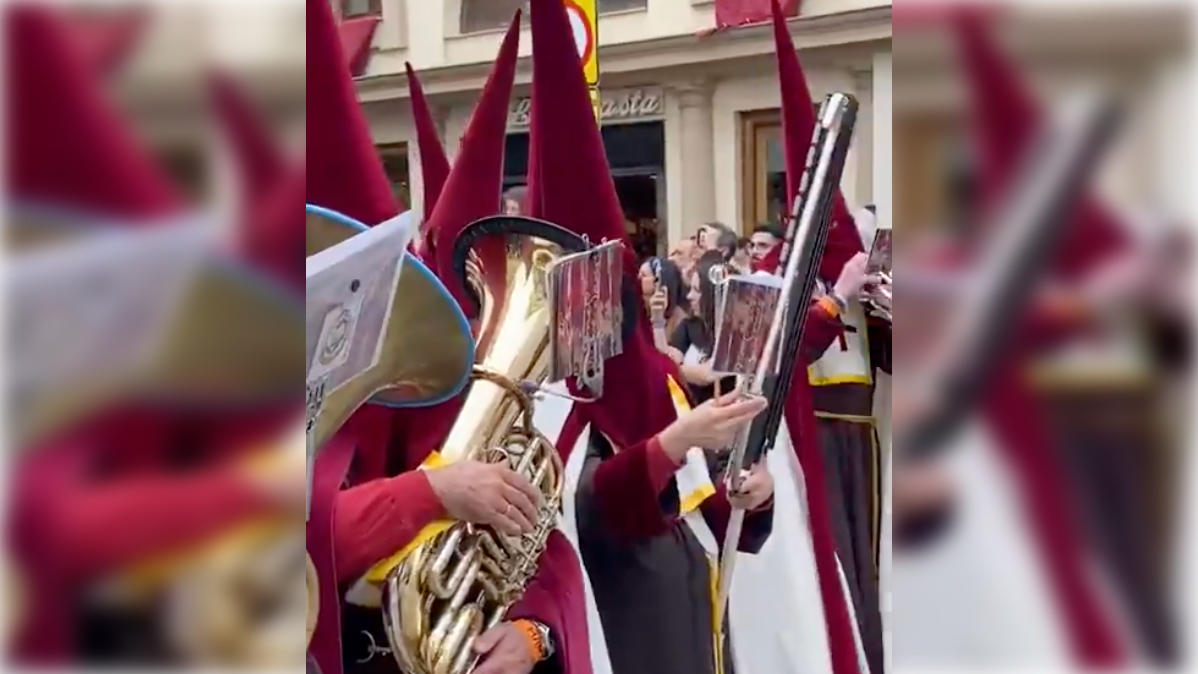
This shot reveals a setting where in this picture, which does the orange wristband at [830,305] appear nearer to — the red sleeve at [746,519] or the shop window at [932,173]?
the red sleeve at [746,519]

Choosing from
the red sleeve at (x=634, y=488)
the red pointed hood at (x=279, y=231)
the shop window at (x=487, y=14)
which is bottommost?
the red sleeve at (x=634, y=488)

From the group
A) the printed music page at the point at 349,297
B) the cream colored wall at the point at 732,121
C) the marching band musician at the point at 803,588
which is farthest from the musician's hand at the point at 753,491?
the printed music page at the point at 349,297

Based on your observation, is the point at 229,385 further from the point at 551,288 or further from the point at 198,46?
the point at 551,288

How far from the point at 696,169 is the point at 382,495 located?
174cm

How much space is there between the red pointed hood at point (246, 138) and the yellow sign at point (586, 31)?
3.90 ft

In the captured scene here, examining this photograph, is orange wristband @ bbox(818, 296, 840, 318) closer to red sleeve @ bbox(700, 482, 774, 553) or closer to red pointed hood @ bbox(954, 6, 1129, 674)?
red sleeve @ bbox(700, 482, 774, 553)

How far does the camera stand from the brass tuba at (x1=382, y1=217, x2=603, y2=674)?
4.01ft

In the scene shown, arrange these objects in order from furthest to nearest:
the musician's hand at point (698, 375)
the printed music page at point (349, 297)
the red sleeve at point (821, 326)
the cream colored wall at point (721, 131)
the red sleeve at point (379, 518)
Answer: the red sleeve at point (821, 326) → the musician's hand at point (698, 375) → the cream colored wall at point (721, 131) → the red sleeve at point (379, 518) → the printed music page at point (349, 297)

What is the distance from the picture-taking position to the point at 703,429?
154 cm

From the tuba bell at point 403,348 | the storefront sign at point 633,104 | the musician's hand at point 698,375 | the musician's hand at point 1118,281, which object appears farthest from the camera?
the storefront sign at point 633,104

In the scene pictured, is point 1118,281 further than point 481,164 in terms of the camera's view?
No

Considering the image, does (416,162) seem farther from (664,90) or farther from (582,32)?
(664,90)

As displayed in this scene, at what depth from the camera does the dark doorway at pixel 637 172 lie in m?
1.78

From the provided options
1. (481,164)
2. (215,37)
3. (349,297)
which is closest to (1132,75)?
(215,37)
